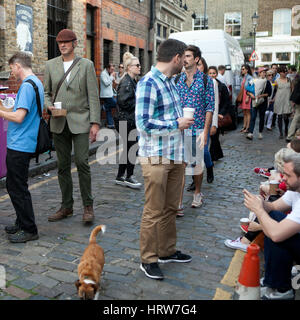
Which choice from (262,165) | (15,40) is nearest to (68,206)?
(262,165)

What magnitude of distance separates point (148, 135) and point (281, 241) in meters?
1.31

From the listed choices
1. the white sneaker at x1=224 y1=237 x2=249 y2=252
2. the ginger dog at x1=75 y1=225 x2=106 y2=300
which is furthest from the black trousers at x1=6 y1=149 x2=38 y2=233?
the white sneaker at x1=224 y1=237 x2=249 y2=252

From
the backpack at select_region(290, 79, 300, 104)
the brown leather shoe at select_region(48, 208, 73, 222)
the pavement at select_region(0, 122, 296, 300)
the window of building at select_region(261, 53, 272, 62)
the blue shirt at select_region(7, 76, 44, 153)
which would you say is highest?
the window of building at select_region(261, 53, 272, 62)

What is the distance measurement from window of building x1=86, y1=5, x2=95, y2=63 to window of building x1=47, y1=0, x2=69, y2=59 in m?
1.67

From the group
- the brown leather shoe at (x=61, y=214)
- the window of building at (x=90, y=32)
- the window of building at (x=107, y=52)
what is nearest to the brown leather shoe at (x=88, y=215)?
the brown leather shoe at (x=61, y=214)

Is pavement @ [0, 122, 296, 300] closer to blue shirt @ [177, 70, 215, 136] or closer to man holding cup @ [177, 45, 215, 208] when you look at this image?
man holding cup @ [177, 45, 215, 208]

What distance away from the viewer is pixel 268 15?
3778cm

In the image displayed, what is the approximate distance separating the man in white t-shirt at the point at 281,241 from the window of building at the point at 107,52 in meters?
12.6

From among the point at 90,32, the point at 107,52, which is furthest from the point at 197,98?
the point at 107,52

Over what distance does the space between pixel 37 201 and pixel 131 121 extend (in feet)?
6.27

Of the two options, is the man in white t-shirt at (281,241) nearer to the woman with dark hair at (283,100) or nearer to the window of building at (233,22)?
the woman with dark hair at (283,100)

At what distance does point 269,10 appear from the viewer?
3766 centimetres

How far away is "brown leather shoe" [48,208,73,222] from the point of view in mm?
5008

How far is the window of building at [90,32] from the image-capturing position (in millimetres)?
13820
